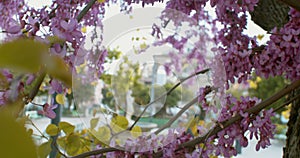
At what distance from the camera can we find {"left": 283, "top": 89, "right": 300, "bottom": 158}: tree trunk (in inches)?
20.3

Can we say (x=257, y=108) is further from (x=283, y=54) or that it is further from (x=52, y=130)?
(x=52, y=130)

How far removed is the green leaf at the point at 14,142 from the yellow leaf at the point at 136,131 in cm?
47

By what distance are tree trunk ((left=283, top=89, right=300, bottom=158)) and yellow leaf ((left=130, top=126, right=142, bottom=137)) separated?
203 mm

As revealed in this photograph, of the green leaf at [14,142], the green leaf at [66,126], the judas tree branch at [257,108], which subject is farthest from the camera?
the green leaf at [66,126]

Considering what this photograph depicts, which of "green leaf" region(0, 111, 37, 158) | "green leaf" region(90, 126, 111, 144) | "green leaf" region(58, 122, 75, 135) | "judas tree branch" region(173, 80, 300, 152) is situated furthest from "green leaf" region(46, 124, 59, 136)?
"green leaf" region(0, 111, 37, 158)

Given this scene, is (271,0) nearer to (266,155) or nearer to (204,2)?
(204,2)

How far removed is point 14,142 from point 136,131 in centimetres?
47

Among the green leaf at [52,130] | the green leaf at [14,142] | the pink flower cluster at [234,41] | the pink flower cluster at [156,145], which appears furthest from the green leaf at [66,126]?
the green leaf at [14,142]

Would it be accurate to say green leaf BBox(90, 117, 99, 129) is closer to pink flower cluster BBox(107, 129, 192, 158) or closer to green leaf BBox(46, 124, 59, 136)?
pink flower cluster BBox(107, 129, 192, 158)

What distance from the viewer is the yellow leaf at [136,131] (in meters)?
0.50

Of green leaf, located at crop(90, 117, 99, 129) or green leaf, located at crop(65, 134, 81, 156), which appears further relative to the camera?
green leaf, located at crop(65, 134, 81, 156)

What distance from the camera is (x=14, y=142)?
0.04 meters

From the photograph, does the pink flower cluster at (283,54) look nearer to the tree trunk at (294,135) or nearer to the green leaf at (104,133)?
the tree trunk at (294,135)

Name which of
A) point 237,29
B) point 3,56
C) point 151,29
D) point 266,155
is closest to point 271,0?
point 237,29
